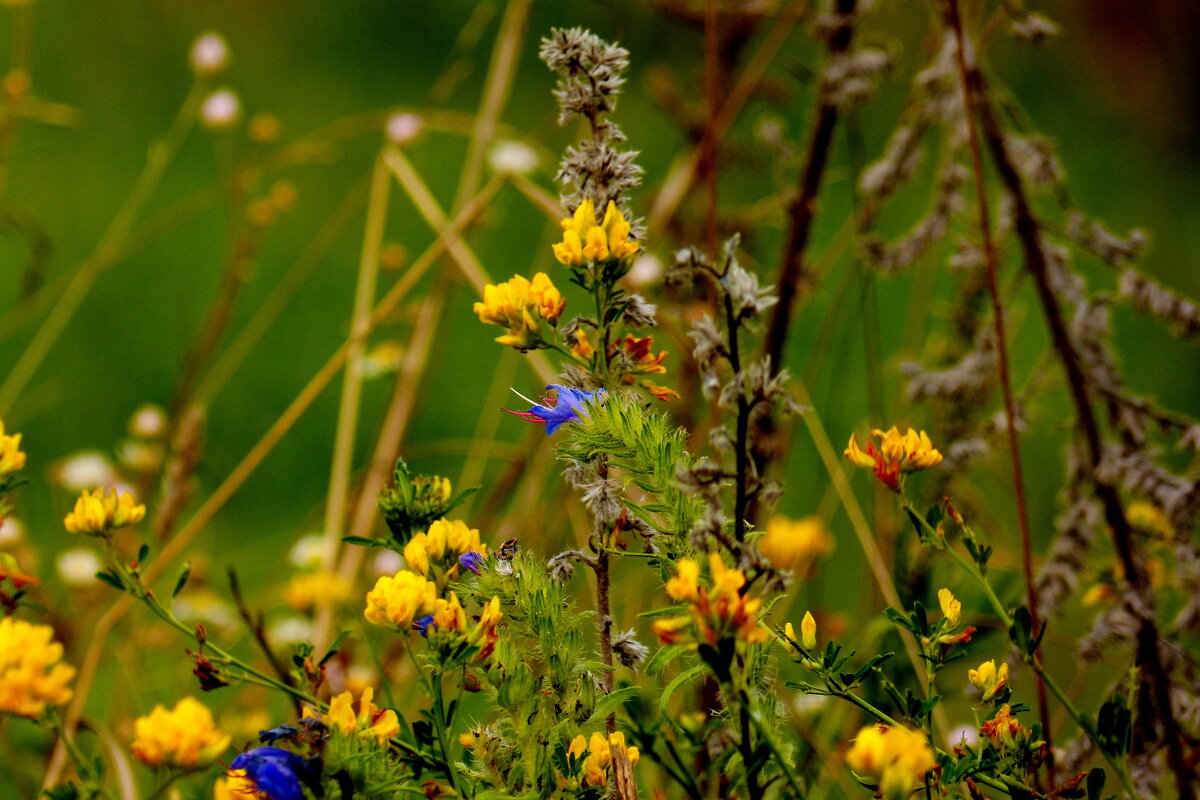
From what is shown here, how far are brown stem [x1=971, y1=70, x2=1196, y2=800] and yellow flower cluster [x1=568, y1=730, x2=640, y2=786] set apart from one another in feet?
1.39

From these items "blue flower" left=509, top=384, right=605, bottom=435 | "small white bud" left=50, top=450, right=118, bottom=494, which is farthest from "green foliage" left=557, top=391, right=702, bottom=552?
"small white bud" left=50, top=450, right=118, bottom=494

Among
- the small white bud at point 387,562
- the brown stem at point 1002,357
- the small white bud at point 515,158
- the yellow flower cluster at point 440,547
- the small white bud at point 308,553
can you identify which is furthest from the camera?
the small white bud at point 515,158

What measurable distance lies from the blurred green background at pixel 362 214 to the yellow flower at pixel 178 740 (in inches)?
Answer: 36.5

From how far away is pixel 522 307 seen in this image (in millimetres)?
417

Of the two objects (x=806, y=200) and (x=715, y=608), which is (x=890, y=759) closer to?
(x=715, y=608)

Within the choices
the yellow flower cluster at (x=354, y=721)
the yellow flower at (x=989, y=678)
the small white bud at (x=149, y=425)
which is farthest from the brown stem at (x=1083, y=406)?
the small white bud at (x=149, y=425)

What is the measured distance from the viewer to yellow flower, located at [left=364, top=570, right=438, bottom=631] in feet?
1.29

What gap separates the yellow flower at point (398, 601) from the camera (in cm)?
39

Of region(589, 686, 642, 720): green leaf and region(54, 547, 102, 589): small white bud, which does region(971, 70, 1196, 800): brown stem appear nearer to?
region(589, 686, 642, 720): green leaf

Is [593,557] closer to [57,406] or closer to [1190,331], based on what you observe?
[1190,331]

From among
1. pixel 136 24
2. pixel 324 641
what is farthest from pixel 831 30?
pixel 136 24

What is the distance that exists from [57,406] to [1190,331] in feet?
5.78

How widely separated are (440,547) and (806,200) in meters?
0.57

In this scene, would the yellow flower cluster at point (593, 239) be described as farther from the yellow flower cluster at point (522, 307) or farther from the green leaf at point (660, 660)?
the green leaf at point (660, 660)
